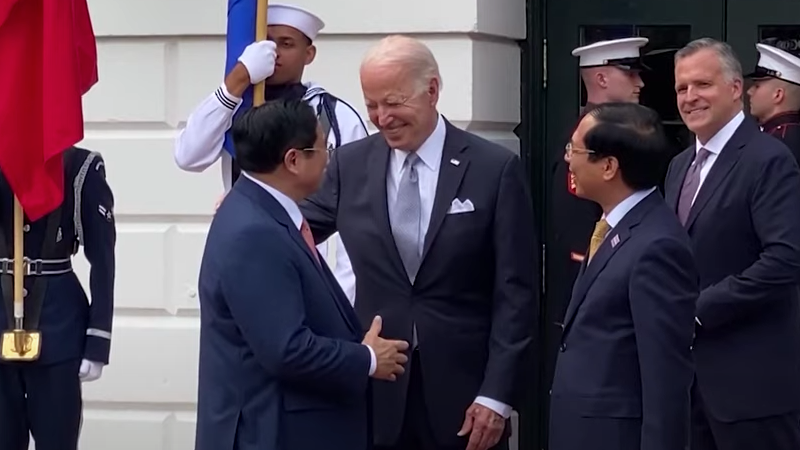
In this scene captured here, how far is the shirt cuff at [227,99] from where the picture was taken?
198 inches

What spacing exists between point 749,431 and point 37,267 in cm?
243

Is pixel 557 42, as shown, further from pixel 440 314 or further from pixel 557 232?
pixel 440 314

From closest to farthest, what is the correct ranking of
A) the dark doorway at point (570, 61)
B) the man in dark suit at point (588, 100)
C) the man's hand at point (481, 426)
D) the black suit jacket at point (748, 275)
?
the man's hand at point (481, 426) < the black suit jacket at point (748, 275) < the man in dark suit at point (588, 100) < the dark doorway at point (570, 61)

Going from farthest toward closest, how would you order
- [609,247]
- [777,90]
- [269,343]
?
[777,90] < [609,247] < [269,343]

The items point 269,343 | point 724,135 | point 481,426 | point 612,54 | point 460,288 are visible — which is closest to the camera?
point 269,343

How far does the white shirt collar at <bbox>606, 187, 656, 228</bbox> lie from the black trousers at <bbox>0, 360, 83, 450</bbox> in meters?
2.08

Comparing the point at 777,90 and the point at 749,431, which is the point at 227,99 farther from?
the point at 777,90

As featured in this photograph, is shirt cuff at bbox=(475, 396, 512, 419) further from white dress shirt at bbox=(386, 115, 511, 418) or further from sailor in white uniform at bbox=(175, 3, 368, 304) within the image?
sailor in white uniform at bbox=(175, 3, 368, 304)

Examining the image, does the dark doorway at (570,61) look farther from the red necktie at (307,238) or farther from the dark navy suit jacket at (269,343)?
the dark navy suit jacket at (269,343)

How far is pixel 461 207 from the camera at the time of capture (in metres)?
4.50

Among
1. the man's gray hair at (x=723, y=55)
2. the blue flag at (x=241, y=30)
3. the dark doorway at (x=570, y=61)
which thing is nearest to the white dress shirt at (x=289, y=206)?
the blue flag at (x=241, y=30)

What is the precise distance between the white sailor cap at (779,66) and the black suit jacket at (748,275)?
2.84 feet

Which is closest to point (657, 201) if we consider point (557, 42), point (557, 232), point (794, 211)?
point (794, 211)

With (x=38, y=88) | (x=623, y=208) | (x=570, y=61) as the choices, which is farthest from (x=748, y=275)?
(x=38, y=88)
